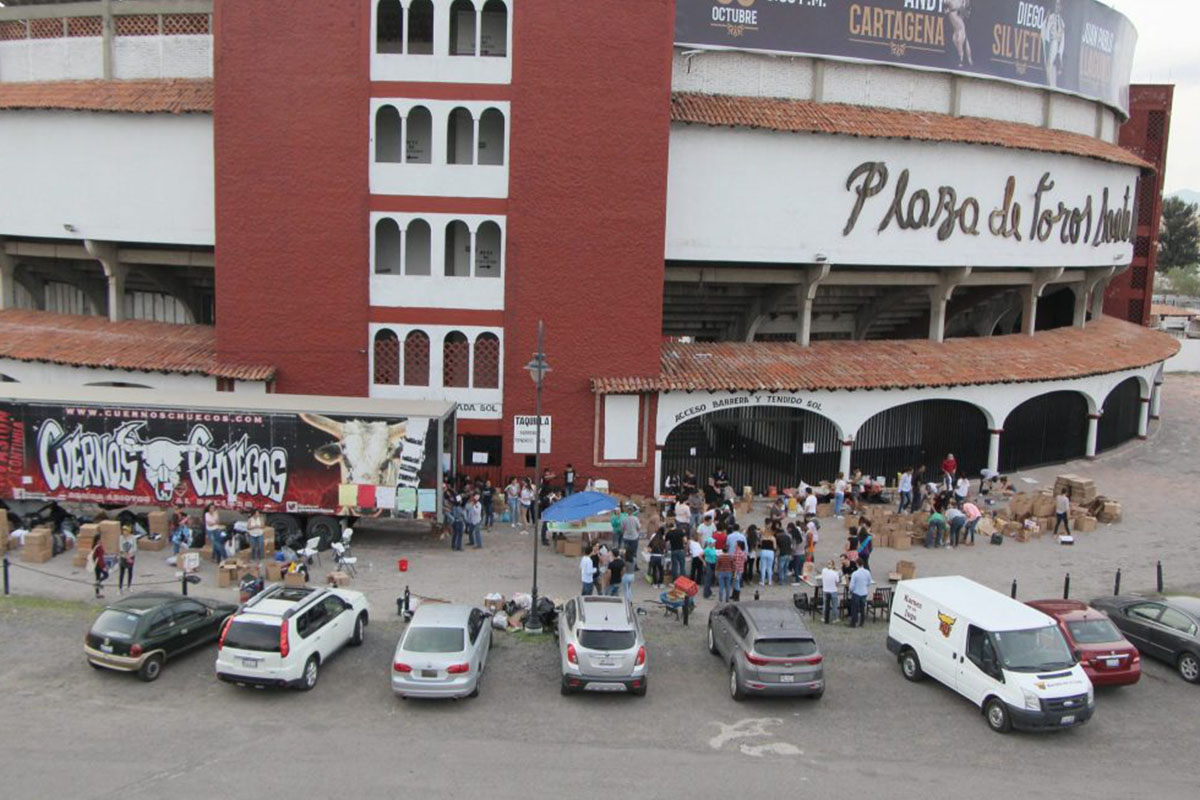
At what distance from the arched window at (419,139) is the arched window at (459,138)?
0.57 metres

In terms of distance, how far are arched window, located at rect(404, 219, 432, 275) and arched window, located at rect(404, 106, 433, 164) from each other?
1.88m

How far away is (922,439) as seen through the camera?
34.2 metres

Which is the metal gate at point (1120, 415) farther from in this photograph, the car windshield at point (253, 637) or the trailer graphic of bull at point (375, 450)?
the car windshield at point (253, 637)


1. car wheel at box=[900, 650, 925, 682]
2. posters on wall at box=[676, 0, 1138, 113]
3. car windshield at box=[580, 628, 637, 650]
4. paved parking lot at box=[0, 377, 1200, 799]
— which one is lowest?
paved parking lot at box=[0, 377, 1200, 799]

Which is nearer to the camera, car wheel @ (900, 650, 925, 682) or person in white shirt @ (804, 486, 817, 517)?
car wheel @ (900, 650, 925, 682)

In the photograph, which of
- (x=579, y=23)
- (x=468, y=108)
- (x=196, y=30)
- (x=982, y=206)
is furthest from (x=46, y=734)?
(x=982, y=206)

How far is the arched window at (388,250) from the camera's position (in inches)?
1174

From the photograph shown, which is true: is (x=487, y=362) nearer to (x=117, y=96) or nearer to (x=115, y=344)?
(x=115, y=344)

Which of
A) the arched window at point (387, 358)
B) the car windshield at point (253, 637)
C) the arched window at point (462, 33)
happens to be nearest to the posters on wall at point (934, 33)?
the arched window at point (462, 33)

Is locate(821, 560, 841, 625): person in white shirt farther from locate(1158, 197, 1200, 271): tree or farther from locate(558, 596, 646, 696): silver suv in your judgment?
locate(1158, 197, 1200, 271): tree

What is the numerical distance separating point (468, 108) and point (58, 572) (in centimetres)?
1541

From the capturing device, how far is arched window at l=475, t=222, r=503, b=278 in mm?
29766

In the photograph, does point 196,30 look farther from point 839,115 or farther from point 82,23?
point 839,115

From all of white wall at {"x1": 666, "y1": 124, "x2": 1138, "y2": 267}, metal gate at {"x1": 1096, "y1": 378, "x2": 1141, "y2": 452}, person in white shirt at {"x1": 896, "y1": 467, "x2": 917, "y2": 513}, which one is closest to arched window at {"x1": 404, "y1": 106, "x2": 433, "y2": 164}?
white wall at {"x1": 666, "y1": 124, "x2": 1138, "y2": 267}
